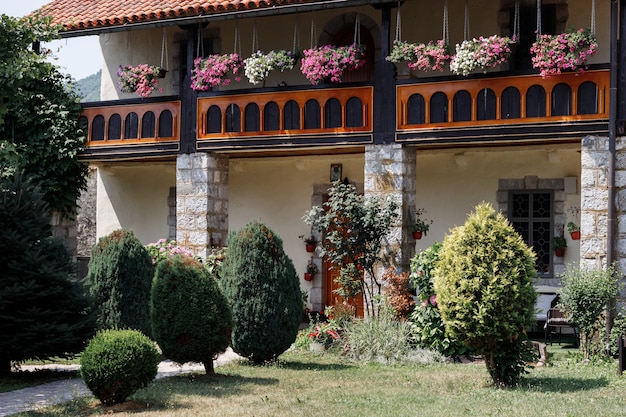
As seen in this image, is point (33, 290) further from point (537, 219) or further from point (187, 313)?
point (537, 219)

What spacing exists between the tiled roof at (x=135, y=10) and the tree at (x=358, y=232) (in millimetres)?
3298

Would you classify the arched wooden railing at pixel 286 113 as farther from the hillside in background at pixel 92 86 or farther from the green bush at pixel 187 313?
the hillside in background at pixel 92 86

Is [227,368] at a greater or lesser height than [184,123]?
lesser

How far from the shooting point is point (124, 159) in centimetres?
1680

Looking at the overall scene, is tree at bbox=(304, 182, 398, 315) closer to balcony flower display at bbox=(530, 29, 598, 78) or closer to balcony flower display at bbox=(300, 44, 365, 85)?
balcony flower display at bbox=(300, 44, 365, 85)

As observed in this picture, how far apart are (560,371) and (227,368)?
164 inches

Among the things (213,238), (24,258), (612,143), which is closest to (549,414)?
(612,143)

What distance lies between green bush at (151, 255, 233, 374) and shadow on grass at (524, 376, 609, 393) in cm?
353

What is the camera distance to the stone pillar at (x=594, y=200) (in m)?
12.9

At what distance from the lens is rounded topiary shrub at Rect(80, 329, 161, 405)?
8.80 metres

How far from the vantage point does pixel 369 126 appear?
14438 millimetres

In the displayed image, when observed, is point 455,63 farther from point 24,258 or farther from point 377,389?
point 24,258

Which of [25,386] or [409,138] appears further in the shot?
[409,138]

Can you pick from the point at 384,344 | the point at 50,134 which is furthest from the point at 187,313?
the point at 50,134
